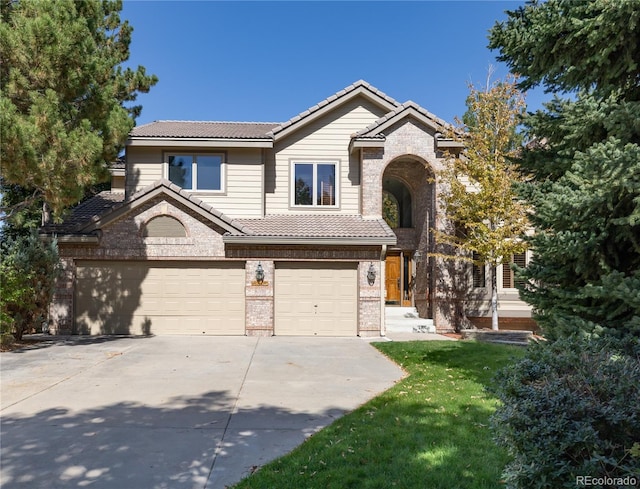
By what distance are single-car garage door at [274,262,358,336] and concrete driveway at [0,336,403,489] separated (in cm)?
257

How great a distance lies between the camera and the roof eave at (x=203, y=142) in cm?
1403

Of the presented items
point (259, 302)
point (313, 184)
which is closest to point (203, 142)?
point (313, 184)

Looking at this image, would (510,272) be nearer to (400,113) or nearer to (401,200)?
(401,200)

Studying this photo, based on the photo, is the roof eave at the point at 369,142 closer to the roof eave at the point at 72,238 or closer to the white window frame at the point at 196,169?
the white window frame at the point at 196,169

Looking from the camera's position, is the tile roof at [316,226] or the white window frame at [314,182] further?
the white window frame at [314,182]

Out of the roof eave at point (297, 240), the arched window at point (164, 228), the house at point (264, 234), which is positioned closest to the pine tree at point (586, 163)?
the roof eave at point (297, 240)

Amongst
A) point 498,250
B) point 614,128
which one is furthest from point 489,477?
point 498,250

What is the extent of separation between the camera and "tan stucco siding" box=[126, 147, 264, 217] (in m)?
14.4

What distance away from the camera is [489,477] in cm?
355

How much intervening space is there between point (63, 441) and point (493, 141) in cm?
1374

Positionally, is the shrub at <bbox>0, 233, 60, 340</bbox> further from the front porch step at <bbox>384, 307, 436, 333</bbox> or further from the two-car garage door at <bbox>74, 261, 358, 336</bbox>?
the front porch step at <bbox>384, 307, 436, 333</bbox>

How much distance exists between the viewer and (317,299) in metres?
13.0

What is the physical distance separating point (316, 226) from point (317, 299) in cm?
252
